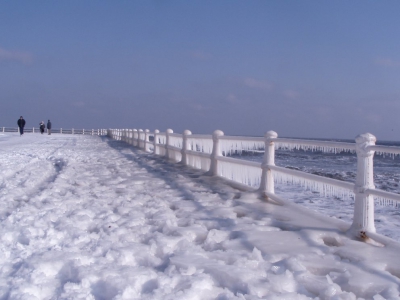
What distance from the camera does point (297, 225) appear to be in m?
4.89

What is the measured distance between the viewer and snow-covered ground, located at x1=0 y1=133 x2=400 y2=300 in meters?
2.97

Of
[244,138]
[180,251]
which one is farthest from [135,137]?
[180,251]

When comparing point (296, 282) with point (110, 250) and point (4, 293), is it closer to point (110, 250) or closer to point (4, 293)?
point (110, 250)

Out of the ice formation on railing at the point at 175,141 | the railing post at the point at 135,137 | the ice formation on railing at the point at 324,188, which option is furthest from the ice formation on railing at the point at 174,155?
the railing post at the point at 135,137

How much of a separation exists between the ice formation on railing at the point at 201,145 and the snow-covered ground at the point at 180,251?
405cm

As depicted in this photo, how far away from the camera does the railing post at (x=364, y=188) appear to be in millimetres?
4375

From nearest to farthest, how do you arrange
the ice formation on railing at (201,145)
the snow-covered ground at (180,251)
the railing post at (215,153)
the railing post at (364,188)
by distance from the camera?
the snow-covered ground at (180,251), the railing post at (364,188), the railing post at (215,153), the ice formation on railing at (201,145)

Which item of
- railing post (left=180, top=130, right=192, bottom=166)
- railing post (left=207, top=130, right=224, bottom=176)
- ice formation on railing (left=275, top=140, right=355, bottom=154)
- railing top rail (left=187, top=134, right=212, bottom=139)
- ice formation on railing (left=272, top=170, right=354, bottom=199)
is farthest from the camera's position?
railing post (left=180, top=130, right=192, bottom=166)

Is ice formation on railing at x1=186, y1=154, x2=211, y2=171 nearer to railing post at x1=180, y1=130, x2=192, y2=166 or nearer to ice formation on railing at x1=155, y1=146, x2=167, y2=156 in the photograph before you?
railing post at x1=180, y1=130, x2=192, y2=166

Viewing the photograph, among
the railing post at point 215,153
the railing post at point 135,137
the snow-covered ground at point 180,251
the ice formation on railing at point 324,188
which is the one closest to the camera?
the snow-covered ground at point 180,251

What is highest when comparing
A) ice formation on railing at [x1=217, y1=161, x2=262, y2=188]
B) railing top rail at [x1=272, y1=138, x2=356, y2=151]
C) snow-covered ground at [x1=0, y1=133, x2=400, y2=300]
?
railing top rail at [x1=272, y1=138, x2=356, y2=151]

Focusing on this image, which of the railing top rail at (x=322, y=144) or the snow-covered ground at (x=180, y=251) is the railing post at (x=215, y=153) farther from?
the railing top rail at (x=322, y=144)

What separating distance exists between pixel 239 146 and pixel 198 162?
2968mm

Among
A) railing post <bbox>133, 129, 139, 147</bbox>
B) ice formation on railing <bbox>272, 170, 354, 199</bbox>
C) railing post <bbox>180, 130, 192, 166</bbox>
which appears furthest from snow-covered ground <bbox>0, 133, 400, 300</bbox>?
railing post <bbox>133, 129, 139, 147</bbox>
